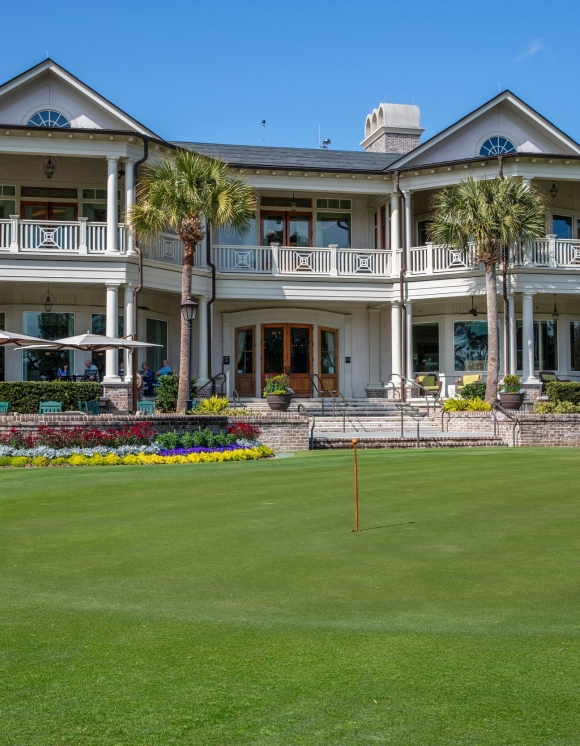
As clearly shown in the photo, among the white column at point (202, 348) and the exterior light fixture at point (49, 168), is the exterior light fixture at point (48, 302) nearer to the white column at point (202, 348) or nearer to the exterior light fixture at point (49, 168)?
the exterior light fixture at point (49, 168)

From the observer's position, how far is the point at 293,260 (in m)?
28.0

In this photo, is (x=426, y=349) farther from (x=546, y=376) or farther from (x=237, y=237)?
(x=237, y=237)

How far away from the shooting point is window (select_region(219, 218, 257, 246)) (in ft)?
93.5

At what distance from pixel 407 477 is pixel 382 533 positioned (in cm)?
465

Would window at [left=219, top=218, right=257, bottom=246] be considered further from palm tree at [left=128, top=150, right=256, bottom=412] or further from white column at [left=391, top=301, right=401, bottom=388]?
palm tree at [left=128, top=150, right=256, bottom=412]

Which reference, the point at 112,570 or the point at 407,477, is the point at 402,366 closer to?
the point at 407,477

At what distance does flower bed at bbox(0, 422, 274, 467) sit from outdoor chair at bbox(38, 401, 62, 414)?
9.52 ft

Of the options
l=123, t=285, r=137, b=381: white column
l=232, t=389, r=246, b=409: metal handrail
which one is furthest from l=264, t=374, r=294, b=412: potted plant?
l=123, t=285, r=137, b=381: white column

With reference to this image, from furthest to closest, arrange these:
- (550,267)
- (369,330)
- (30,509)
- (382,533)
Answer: (369,330) < (550,267) < (30,509) < (382,533)

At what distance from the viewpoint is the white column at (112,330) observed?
23219 millimetres

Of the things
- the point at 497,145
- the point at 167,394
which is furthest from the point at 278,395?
the point at 497,145

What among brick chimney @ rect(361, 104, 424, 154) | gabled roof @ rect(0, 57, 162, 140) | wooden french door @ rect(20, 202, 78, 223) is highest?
brick chimney @ rect(361, 104, 424, 154)

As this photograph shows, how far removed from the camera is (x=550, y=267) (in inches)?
1066

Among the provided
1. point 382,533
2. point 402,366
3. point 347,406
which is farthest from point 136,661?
point 402,366
